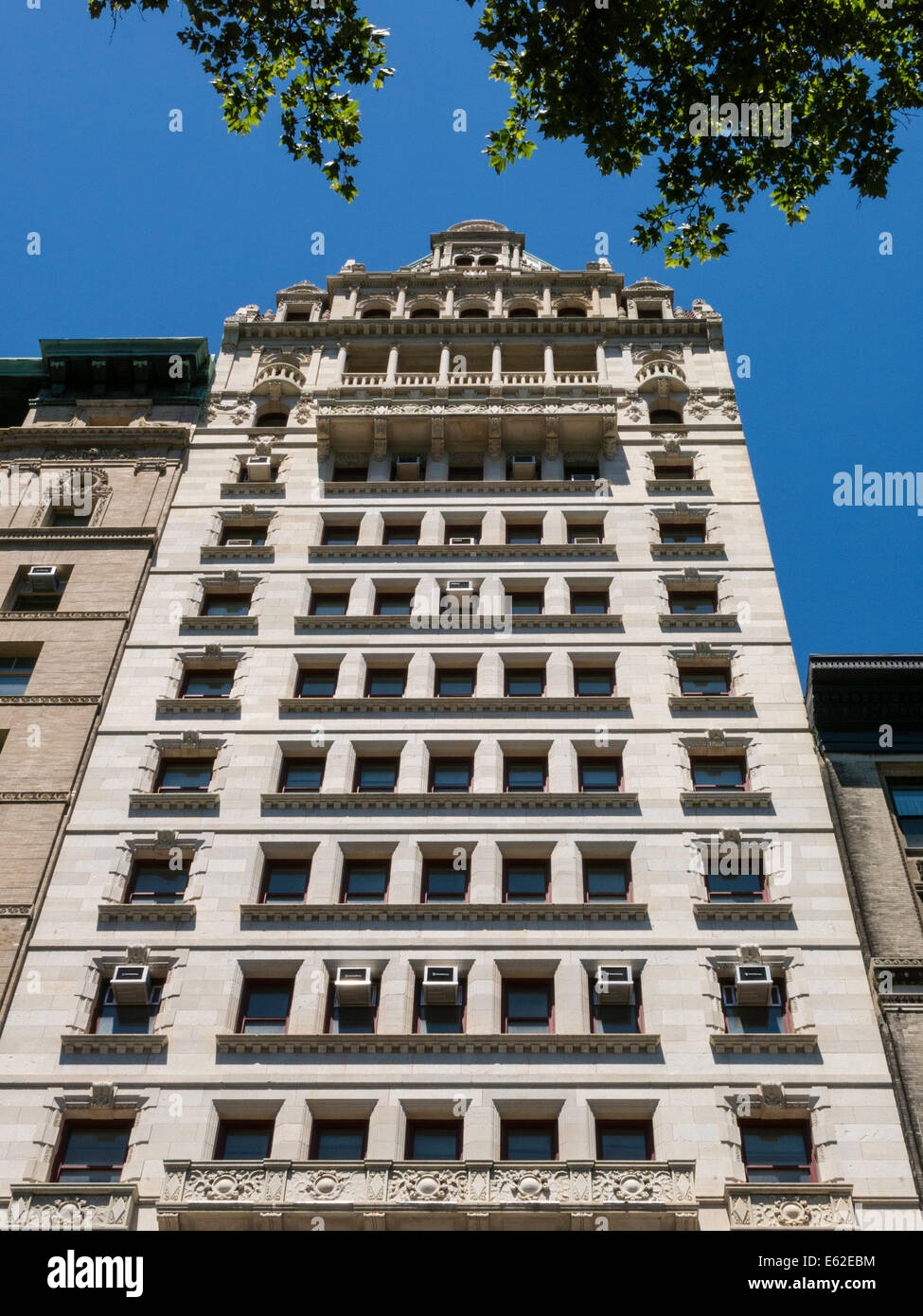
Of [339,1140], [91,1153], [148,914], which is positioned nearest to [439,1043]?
[339,1140]

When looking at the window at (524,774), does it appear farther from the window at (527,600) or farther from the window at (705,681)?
the window at (527,600)

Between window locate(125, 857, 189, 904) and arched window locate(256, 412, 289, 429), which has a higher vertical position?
arched window locate(256, 412, 289, 429)

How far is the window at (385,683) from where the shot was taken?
3631cm

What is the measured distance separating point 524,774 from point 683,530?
10.9m

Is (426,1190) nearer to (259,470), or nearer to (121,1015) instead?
(121,1015)

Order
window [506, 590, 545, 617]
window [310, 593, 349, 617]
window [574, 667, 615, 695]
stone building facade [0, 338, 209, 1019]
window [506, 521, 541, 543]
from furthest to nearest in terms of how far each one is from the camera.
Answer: window [506, 521, 541, 543] < window [310, 593, 349, 617] < window [506, 590, 545, 617] < window [574, 667, 615, 695] < stone building facade [0, 338, 209, 1019]

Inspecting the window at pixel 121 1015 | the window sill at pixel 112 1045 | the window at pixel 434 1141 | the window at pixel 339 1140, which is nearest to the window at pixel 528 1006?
the window at pixel 434 1141

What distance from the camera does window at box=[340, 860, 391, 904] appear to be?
101ft

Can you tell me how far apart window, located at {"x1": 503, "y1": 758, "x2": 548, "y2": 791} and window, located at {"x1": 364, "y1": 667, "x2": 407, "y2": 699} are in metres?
3.68

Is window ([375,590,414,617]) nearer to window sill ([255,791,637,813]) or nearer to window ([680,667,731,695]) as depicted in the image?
window ([680,667,731,695])

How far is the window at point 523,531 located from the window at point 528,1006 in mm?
15698

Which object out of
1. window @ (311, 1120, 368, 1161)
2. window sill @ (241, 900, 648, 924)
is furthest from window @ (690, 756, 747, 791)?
window @ (311, 1120, 368, 1161)
